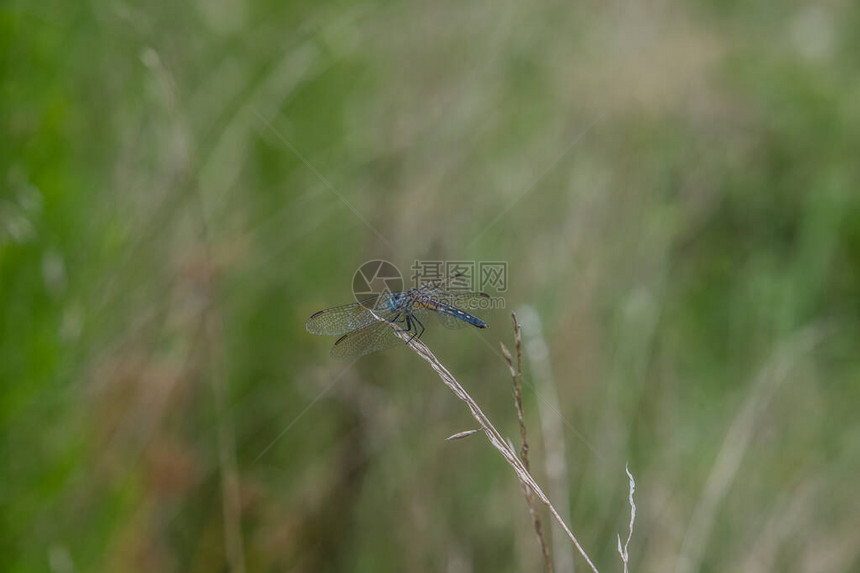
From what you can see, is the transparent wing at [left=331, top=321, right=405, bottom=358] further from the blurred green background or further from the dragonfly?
the blurred green background

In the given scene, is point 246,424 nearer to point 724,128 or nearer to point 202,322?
point 202,322

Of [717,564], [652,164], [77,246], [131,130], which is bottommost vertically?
[717,564]

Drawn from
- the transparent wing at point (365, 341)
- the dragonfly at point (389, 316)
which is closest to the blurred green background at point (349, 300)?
the dragonfly at point (389, 316)

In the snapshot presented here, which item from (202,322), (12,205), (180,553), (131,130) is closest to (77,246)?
(12,205)

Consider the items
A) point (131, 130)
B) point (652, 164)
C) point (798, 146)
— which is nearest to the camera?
point (131, 130)

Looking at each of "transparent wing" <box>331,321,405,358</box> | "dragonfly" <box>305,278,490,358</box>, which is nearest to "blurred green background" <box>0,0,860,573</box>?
"dragonfly" <box>305,278,490,358</box>
